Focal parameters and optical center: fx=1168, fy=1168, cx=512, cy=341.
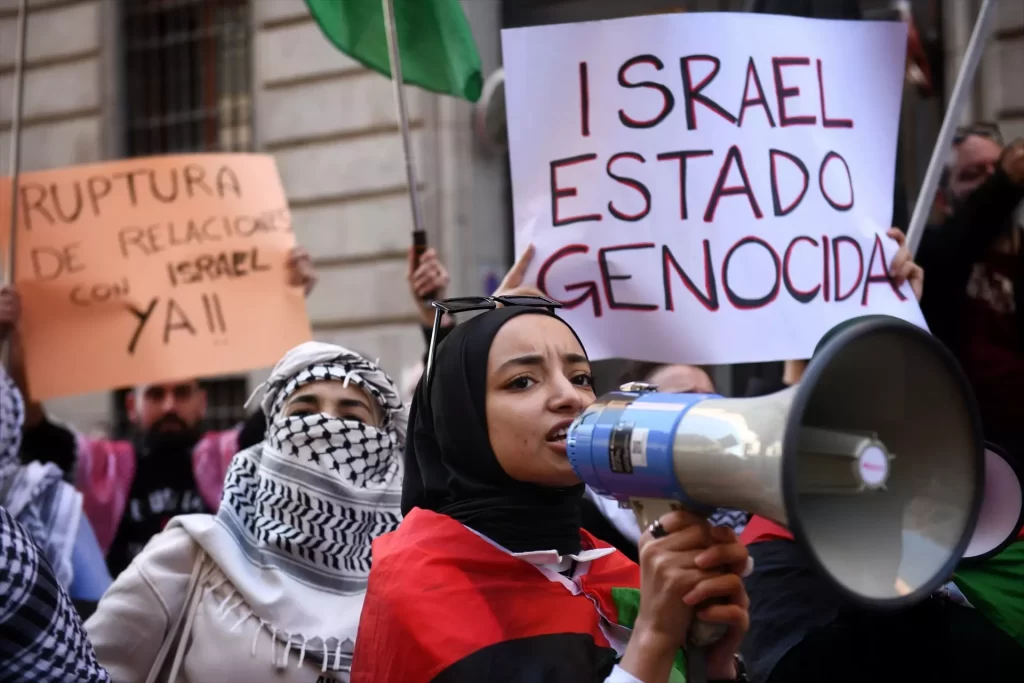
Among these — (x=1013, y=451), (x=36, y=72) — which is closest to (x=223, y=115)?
(x=36, y=72)

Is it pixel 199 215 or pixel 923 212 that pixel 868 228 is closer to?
pixel 923 212

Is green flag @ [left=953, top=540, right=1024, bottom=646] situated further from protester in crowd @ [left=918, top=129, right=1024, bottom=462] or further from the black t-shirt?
the black t-shirt

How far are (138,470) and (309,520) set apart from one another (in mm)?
2050

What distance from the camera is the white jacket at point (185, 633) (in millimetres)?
2740

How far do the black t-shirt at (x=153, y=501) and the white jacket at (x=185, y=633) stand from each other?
1704 mm

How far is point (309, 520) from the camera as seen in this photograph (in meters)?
2.95

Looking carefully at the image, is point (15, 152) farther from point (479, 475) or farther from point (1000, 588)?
point (1000, 588)

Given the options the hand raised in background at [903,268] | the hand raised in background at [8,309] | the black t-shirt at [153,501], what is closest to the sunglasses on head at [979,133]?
the hand raised in background at [903,268]

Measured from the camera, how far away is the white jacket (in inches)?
108

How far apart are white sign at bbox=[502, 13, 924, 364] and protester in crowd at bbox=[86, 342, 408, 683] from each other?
630mm

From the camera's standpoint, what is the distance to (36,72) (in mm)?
10266

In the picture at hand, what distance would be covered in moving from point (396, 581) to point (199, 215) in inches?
124

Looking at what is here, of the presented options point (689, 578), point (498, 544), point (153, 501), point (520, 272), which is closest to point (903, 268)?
point (520, 272)

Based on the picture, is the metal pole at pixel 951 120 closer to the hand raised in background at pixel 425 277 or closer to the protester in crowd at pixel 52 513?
the hand raised in background at pixel 425 277
